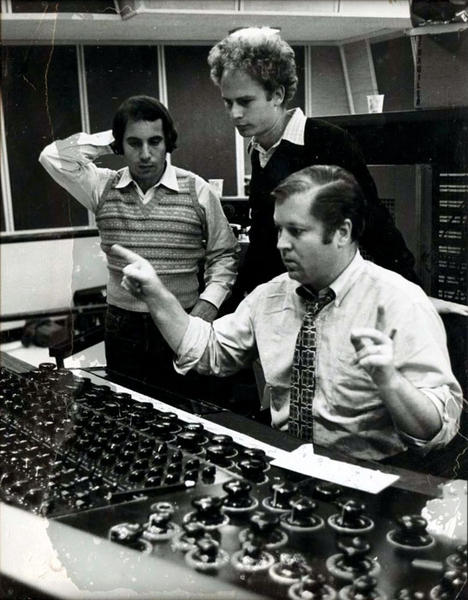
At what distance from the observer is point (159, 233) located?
5.24 feet

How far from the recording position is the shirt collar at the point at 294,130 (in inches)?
57.5

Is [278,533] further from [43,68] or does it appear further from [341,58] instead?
[43,68]

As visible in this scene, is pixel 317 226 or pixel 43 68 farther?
pixel 43 68

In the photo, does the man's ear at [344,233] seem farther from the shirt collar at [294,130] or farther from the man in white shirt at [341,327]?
the shirt collar at [294,130]

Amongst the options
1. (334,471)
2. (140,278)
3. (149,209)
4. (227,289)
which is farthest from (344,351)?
(149,209)

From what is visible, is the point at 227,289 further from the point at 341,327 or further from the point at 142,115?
the point at 142,115

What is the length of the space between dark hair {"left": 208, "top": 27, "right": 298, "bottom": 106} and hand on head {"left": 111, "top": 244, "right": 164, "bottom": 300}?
46 centimetres

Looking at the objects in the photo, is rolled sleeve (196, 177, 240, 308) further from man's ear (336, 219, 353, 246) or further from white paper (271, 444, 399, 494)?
white paper (271, 444, 399, 494)

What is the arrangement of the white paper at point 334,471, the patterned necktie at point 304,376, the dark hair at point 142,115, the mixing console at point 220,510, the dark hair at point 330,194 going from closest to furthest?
the mixing console at point 220,510 < the white paper at point 334,471 < the dark hair at point 330,194 < the patterned necktie at point 304,376 < the dark hair at point 142,115

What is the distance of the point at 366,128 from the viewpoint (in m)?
1.48

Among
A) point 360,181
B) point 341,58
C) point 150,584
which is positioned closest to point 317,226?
point 360,181

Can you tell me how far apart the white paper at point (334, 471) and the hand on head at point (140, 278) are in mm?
470

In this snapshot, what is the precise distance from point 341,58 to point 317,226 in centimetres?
45

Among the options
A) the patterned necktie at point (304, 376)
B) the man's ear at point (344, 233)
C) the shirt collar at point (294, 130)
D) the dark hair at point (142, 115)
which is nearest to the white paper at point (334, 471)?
the patterned necktie at point (304, 376)
